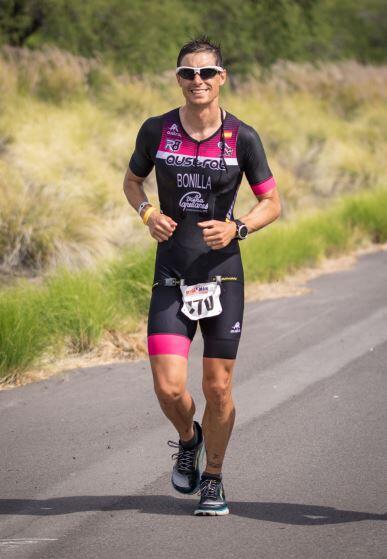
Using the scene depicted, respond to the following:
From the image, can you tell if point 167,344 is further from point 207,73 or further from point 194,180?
point 207,73

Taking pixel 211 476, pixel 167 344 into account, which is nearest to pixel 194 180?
pixel 167 344

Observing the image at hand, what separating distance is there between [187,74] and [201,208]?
2.13ft

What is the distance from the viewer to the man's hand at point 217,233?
18.6 feet

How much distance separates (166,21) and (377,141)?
18.2 feet

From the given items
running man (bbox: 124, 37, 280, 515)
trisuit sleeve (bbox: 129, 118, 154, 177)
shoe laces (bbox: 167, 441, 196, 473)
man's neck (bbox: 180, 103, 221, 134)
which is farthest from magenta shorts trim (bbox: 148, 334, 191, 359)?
man's neck (bbox: 180, 103, 221, 134)

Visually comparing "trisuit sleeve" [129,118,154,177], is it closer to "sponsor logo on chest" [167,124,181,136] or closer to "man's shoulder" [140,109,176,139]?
"man's shoulder" [140,109,176,139]

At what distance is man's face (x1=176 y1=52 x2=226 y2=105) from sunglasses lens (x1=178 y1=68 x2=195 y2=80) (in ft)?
0.05

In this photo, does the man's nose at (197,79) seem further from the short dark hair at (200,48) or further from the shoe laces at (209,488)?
the shoe laces at (209,488)

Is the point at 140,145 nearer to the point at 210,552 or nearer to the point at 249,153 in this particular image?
the point at 249,153

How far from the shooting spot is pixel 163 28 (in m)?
28.6

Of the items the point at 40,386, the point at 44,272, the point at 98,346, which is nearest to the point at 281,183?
the point at 44,272

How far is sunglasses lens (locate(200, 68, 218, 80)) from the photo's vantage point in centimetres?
589

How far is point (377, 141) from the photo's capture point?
Result: 2802 centimetres

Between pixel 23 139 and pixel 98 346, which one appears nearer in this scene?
pixel 98 346
